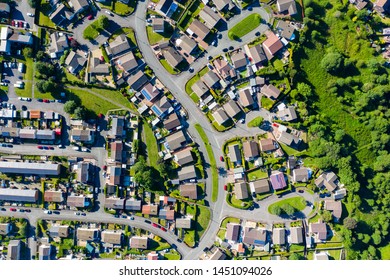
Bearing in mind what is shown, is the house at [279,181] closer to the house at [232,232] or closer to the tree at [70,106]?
the house at [232,232]

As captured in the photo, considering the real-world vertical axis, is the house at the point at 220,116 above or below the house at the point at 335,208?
above

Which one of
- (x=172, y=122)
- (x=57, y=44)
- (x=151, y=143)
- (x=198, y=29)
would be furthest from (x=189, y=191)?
(x=57, y=44)

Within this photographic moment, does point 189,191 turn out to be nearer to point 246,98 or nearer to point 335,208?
point 246,98

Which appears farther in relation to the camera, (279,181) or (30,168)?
(279,181)

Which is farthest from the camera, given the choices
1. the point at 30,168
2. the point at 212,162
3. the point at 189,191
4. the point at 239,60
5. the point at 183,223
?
the point at 212,162

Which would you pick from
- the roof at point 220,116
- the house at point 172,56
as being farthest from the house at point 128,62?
the roof at point 220,116

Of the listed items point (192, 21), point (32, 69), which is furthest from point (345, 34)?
point (32, 69)

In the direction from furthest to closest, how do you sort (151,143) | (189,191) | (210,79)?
(151,143), (189,191), (210,79)
